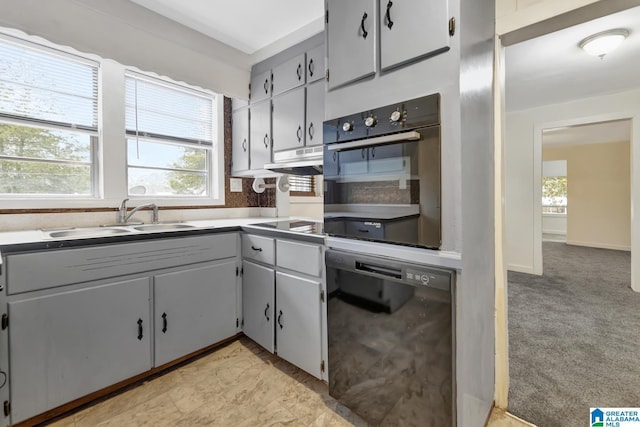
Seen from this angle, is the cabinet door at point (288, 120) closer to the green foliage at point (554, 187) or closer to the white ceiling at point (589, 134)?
the white ceiling at point (589, 134)

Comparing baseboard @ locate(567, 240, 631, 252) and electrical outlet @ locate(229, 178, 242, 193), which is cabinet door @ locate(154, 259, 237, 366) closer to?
electrical outlet @ locate(229, 178, 242, 193)

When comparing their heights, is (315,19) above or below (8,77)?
above

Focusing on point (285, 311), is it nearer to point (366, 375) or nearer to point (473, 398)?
point (366, 375)

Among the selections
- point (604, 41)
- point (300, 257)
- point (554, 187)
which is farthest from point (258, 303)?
point (554, 187)

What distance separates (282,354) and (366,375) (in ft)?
2.43

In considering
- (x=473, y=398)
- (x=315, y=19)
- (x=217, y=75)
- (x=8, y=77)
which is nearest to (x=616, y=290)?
(x=473, y=398)

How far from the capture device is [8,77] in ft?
6.05

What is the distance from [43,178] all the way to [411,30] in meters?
2.54

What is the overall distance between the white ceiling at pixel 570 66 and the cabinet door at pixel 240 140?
2464mm

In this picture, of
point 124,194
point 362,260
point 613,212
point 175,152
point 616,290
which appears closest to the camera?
point 362,260

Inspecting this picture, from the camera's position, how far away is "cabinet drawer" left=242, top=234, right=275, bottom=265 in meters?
1.98

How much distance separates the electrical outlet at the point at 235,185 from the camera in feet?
9.85

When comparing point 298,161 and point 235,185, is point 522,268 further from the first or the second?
point 235,185

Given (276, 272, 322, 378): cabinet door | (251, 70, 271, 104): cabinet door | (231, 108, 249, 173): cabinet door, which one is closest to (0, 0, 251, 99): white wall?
(251, 70, 271, 104): cabinet door
